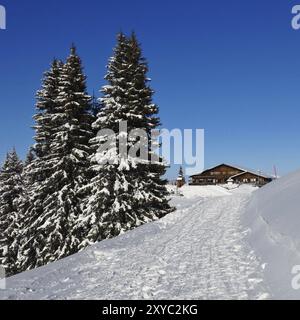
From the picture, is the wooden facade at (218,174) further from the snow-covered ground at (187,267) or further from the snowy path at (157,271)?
the snow-covered ground at (187,267)

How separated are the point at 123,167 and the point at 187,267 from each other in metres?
12.6

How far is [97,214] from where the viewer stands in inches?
867

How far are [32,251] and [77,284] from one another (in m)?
16.9

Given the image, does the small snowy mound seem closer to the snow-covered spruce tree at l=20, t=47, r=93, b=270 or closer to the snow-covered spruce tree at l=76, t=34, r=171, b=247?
the snow-covered spruce tree at l=76, t=34, r=171, b=247

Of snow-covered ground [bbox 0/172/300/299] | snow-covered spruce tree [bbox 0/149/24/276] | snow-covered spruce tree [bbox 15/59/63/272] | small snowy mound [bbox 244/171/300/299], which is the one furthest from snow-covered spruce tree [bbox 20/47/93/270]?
small snowy mound [bbox 244/171/300/299]

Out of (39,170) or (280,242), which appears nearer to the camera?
(280,242)

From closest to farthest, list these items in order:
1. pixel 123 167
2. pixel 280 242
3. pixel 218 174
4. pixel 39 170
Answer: pixel 280 242, pixel 123 167, pixel 39 170, pixel 218 174

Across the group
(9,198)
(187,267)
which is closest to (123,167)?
(187,267)

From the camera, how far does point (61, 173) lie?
2420cm

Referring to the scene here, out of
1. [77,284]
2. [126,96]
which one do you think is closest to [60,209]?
[126,96]

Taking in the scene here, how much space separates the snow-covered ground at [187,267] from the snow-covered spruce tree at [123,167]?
5697 millimetres

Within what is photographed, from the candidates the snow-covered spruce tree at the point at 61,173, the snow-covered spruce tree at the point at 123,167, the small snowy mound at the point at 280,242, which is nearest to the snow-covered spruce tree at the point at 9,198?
the snow-covered spruce tree at the point at 61,173

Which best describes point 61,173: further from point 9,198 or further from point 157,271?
point 157,271
